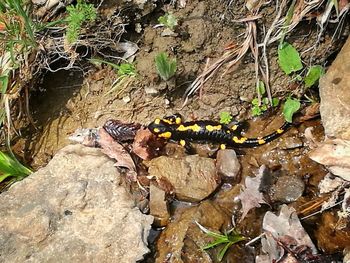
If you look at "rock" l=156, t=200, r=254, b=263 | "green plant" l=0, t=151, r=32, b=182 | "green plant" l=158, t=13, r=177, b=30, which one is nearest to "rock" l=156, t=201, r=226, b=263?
"rock" l=156, t=200, r=254, b=263

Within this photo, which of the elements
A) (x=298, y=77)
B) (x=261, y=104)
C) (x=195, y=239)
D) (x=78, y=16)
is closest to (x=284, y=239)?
(x=195, y=239)

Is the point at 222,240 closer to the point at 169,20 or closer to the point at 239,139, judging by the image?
the point at 239,139

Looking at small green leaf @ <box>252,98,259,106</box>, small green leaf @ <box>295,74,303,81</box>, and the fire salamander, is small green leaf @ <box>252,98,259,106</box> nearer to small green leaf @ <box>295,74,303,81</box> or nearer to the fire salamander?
the fire salamander

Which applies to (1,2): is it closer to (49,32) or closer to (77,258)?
(49,32)

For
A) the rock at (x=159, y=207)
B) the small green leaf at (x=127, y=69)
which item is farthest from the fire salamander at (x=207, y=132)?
the rock at (x=159, y=207)

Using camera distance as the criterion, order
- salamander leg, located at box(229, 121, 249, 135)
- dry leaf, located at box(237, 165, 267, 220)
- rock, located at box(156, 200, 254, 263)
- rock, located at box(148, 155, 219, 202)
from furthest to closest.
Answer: salamander leg, located at box(229, 121, 249, 135) → rock, located at box(148, 155, 219, 202) → dry leaf, located at box(237, 165, 267, 220) → rock, located at box(156, 200, 254, 263)

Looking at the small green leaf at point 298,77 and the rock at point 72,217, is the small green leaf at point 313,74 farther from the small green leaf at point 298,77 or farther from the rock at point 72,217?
the rock at point 72,217
